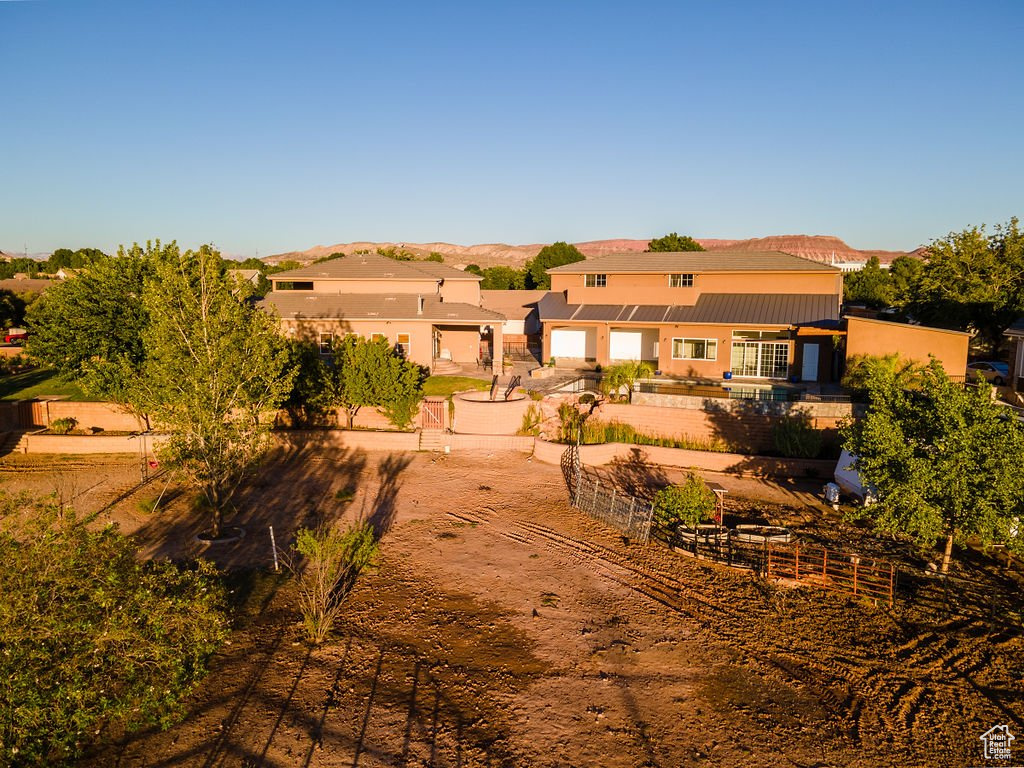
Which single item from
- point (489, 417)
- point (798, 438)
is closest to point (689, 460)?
point (798, 438)

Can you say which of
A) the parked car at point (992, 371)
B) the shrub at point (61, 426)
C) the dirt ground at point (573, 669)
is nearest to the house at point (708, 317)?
the parked car at point (992, 371)

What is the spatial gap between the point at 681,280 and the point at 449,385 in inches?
700

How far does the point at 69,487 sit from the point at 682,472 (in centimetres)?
2431

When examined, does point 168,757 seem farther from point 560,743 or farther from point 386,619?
point 560,743

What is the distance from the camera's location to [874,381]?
668 inches

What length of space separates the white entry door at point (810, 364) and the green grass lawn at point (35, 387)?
127ft

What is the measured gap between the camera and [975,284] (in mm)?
40469

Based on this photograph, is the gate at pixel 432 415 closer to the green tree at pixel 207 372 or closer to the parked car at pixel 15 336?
the green tree at pixel 207 372

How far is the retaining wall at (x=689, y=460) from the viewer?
984 inches

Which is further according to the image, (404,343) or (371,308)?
(371,308)

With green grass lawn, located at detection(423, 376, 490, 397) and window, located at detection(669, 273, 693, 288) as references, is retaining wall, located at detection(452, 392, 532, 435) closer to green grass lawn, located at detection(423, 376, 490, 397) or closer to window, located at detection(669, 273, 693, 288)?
green grass lawn, located at detection(423, 376, 490, 397)

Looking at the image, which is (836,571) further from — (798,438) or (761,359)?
(761,359)

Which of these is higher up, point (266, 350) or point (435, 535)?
point (266, 350)

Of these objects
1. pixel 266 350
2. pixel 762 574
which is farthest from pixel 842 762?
pixel 266 350
